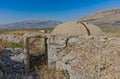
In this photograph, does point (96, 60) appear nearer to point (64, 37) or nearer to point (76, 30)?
point (64, 37)

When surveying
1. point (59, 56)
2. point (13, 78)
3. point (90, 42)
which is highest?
point (90, 42)

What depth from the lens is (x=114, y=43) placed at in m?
11.9

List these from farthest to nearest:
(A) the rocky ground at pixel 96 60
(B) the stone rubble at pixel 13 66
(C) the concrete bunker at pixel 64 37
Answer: (B) the stone rubble at pixel 13 66
(C) the concrete bunker at pixel 64 37
(A) the rocky ground at pixel 96 60

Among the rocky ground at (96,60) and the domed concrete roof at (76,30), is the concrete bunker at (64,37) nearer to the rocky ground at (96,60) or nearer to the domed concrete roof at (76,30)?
the domed concrete roof at (76,30)

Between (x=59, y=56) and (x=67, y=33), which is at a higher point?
(x=67, y=33)

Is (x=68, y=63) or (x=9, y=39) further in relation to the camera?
(x=9, y=39)

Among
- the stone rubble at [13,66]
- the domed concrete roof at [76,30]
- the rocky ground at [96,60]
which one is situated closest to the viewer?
the rocky ground at [96,60]

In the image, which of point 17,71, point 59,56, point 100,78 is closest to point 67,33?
point 59,56

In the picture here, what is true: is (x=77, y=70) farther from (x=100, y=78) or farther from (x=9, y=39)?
(x=9, y=39)

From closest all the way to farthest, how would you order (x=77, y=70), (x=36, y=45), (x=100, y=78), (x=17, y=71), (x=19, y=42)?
(x=100, y=78)
(x=77, y=70)
(x=17, y=71)
(x=36, y=45)
(x=19, y=42)

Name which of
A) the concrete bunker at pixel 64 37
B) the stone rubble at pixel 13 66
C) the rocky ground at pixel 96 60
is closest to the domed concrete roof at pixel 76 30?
the concrete bunker at pixel 64 37

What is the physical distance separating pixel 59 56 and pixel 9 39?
1567cm

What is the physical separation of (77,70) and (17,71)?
739 cm

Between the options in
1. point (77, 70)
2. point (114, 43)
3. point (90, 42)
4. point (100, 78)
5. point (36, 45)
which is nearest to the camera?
point (100, 78)
